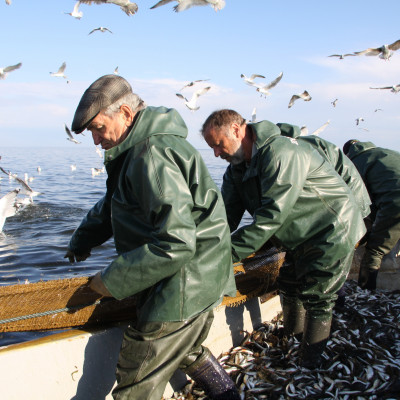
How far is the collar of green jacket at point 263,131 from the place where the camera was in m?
4.02

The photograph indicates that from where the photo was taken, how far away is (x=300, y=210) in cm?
404

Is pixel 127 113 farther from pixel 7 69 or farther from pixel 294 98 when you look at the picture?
pixel 7 69

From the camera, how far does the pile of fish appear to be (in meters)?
3.82

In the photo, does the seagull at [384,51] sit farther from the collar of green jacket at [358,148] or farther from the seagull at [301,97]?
the collar of green jacket at [358,148]

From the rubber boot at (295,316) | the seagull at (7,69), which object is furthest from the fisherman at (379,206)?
the seagull at (7,69)

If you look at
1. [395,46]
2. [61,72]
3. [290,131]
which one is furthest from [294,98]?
[290,131]

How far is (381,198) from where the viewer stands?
250 inches

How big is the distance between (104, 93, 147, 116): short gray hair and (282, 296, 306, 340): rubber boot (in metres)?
2.77

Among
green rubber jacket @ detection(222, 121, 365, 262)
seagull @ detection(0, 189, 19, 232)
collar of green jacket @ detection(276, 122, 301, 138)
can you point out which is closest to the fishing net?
green rubber jacket @ detection(222, 121, 365, 262)

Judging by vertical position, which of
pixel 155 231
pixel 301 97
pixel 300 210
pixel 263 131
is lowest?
pixel 301 97

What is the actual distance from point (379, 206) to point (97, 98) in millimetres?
4923

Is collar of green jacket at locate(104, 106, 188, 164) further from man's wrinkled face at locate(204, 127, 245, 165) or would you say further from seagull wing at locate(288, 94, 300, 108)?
seagull wing at locate(288, 94, 300, 108)

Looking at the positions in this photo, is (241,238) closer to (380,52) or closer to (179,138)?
(179,138)

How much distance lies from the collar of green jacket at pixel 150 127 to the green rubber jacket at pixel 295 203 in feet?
3.80
